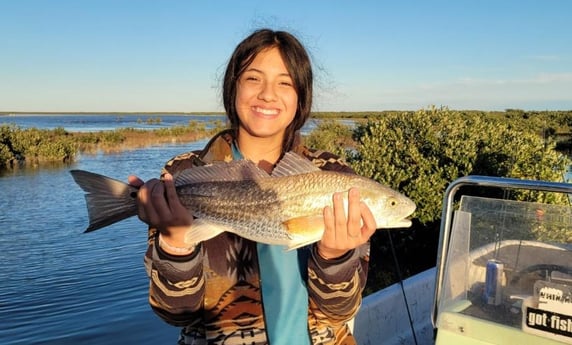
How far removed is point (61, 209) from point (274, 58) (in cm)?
1875

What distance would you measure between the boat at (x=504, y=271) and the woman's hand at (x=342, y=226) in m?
1.22

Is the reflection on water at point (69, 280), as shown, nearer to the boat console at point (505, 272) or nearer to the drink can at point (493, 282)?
the boat console at point (505, 272)

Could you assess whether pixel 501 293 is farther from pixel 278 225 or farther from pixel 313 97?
pixel 313 97

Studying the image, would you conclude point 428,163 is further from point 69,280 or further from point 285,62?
point 285,62

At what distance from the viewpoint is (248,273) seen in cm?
308

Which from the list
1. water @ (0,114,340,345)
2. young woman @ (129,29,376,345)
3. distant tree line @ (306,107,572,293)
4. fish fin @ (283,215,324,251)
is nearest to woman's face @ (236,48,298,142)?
young woman @ (129,29,376,345)

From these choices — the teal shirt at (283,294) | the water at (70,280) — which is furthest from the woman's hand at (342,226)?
the water at (70,280)

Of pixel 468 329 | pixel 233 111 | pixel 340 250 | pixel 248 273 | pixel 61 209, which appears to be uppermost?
pixel 233 111

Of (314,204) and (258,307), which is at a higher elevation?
(314,204)

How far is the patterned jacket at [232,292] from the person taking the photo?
2.83 metres

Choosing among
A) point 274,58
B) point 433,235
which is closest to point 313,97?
point 274,58

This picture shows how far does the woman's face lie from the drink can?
1847 millimetres

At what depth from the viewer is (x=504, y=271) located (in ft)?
11.8

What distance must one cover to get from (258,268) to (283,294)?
0.26m
